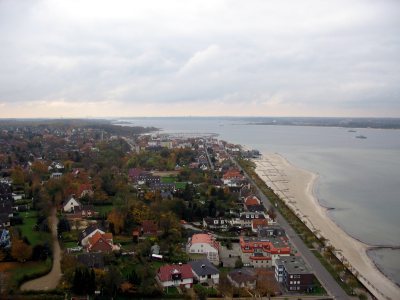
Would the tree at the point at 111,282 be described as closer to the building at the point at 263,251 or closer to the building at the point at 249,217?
the building at the point at 263,251

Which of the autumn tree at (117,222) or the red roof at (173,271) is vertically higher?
the autumn tree at (117,222)

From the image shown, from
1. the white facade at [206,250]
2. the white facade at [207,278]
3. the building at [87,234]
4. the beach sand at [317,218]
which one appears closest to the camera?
the white facade at [207,278]

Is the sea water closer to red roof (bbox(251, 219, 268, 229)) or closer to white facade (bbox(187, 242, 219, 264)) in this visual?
red roof (bbox(251, 219, 268, 229))

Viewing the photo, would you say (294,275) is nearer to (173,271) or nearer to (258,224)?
(173,271)

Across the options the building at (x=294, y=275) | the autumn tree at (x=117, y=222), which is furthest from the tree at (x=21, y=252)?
the building at (x=294, y=275)

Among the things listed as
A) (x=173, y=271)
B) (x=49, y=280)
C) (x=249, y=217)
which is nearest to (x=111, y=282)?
(x=173, y=271)

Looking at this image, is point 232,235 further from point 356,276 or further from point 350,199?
point 350,199
